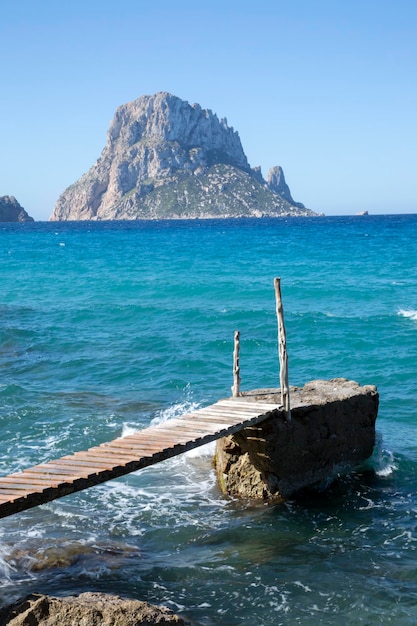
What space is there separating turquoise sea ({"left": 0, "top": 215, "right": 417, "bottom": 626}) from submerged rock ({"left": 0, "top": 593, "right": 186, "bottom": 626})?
1.48 metres

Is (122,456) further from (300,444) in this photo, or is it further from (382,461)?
Result: (382,461)

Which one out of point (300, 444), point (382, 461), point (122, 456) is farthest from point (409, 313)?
point (122, 456)

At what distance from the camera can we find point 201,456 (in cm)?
1505

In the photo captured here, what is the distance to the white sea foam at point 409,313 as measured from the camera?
2869 centimetres

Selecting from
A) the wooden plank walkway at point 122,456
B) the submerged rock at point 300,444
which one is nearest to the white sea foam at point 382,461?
the submerged rock at point 300,444

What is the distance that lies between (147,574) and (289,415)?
11.9 feet

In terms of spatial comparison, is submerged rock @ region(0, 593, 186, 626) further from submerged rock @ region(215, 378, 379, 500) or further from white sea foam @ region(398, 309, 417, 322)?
white sea foam @ region(398, 309, 417, 322)

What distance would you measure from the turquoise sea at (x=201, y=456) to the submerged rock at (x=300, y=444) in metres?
0.34

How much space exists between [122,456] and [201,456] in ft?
15.3

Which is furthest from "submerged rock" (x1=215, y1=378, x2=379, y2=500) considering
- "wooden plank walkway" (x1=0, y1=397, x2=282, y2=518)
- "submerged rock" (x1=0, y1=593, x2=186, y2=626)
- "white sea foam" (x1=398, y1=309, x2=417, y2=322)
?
"white sea foam" (x1=398, y1=309, x2=417, y2=322)

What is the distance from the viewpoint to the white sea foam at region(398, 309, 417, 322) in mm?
28688

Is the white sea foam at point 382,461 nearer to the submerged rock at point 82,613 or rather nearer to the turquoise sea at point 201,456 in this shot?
the turquoise sea at point 201,456

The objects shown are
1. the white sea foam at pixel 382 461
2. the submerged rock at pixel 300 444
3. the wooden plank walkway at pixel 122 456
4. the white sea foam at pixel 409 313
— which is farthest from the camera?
the white sea foam at pixel 409 313

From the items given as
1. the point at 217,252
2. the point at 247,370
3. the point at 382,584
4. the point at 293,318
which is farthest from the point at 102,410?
the point at 217,252
